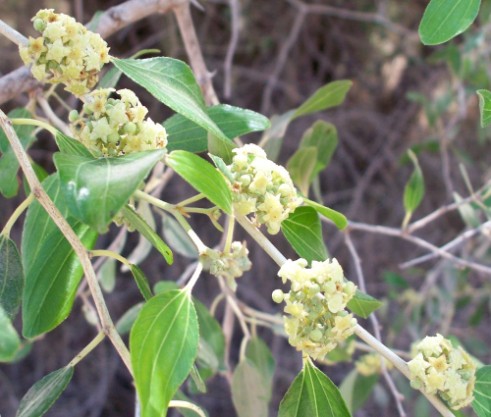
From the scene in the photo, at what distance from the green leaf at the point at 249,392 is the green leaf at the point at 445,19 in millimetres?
711

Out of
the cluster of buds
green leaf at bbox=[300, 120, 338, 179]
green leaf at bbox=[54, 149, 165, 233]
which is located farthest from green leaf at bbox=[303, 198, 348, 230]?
the cluster of buds

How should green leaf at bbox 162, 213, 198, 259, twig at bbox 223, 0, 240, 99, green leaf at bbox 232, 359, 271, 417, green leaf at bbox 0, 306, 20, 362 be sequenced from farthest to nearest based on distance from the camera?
twig at bbox 223, 0, 240, 99 → green leaf at bbox 162, 213, 198, 259 → green leaf at bbox 232, 359, 271, 417 → green leaf at bbox 0, 306, 20, 362

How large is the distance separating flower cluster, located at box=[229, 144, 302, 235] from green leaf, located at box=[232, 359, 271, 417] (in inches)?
23.0

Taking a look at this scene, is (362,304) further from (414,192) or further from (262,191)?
(414,192)

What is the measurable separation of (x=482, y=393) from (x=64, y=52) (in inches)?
26.6

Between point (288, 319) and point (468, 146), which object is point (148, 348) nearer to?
point (288, 319)

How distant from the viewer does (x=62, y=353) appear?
2.74m

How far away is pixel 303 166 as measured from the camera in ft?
4.10

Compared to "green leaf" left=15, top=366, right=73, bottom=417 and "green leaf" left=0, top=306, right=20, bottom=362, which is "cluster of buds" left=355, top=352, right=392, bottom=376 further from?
"green leaf" left=0, top=306, right=20, bottom=362

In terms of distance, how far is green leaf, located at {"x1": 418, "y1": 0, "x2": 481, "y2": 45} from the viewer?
0.85 metres

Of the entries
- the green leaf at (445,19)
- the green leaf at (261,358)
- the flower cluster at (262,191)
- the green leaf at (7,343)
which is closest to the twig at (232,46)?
the green leaf at (261,358)

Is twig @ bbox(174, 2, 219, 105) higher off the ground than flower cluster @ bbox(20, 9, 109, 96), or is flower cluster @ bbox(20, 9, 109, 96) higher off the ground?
flower cluster @ bbox(20, 9, 109, 96)

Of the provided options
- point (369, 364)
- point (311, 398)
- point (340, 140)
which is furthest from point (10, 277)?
point (340, 140)

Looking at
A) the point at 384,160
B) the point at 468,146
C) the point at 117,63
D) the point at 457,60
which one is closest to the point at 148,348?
the point at 117,63
